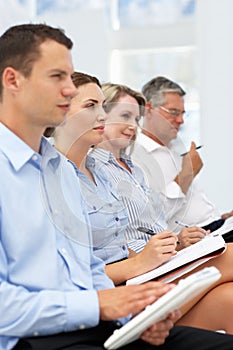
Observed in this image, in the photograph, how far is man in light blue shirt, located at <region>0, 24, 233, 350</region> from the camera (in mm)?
1415

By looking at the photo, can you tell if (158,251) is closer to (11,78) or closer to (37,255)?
(37,255)

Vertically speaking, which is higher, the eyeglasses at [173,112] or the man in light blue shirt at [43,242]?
the man in light blue shirt at [43,242]

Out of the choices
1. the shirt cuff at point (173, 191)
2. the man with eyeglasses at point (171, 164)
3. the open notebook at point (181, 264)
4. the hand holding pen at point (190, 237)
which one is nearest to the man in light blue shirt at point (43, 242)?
the open notebook at point (181, 264)

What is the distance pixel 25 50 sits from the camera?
149cm

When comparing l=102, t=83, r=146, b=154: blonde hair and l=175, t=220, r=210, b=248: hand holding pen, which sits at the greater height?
l=102, t=83, r=146, b=154: blonde hair

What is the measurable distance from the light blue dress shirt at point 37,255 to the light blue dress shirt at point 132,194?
1.90 feet

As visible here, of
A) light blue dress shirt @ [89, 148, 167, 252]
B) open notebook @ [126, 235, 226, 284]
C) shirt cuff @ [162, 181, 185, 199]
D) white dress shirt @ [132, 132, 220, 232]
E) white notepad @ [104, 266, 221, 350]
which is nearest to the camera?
white notepad @ [104, 266, 221, 350]

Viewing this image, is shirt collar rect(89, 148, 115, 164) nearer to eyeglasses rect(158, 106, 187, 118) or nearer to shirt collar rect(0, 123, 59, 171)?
shirt collar rect(0, 123, 59, 171)

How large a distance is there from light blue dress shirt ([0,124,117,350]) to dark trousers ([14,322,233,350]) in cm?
2

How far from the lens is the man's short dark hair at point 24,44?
4.88ft

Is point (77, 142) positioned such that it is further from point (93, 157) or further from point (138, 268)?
point (138, 268)

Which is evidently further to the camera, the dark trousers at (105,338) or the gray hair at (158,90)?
the gray hair at (158,90)

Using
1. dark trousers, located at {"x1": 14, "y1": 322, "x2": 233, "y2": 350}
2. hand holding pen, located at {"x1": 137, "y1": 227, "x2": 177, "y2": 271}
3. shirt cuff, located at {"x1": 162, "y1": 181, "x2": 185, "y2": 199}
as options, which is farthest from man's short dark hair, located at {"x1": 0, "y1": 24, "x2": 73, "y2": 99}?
shirt cuff, located at {"x1": 162, "y1": 181, "x2": 185, "y2": 199}

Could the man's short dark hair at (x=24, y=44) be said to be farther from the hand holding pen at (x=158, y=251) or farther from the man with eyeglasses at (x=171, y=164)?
the man with eyeglasses at (x=171, y=164)
